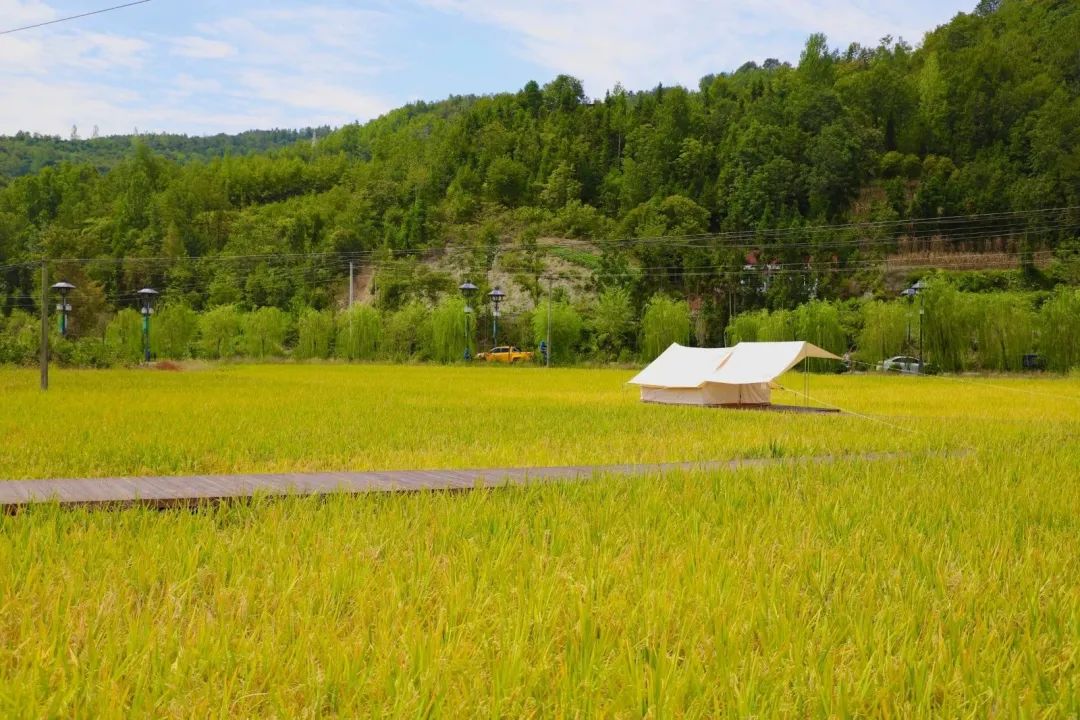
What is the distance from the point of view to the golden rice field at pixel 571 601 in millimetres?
2580

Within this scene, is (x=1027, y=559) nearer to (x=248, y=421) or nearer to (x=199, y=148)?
(x=248, y=421)

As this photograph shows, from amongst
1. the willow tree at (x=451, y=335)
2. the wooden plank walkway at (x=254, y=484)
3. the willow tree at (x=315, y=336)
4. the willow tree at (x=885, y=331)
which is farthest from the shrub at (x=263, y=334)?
the wooden plank walkway at (x=254, y=484)

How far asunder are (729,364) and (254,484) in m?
13.3

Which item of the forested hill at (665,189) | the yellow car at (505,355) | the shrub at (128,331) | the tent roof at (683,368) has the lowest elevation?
the yellow car at (505,355)

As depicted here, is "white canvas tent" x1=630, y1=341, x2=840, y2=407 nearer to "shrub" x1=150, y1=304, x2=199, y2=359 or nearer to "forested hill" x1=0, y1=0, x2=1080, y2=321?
"forested hill" x1=0, y1=0, x2=1080, y2=321

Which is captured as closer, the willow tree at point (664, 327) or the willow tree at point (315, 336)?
the willow tree at point (664, 327)

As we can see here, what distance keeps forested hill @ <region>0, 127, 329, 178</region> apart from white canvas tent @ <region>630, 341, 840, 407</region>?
107592mm

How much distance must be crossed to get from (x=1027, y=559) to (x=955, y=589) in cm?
67

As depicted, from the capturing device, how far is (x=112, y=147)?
147125 millimetres

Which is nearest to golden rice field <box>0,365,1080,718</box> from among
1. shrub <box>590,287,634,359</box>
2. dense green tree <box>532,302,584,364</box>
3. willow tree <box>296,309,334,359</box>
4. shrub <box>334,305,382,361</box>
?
dense green tree <box>532,302,584,364</box>

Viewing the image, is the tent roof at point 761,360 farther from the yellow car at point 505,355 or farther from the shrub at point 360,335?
the shrub at point 360,335

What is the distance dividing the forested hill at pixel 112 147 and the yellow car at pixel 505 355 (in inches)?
2804

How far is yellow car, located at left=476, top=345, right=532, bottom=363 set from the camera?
56.5 meters

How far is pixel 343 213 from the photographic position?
9550 cm
